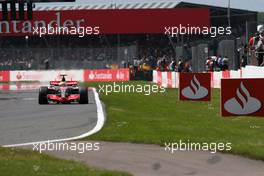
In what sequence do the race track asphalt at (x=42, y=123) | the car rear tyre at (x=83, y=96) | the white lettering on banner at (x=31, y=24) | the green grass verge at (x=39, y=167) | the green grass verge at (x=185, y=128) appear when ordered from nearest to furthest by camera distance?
the green grass verge at (x=39, y=167) → the green grass verge at (x=185, y=128) → the race track asphalt at (x=42, y=123) → the car rear tyre at (x=83, y=96) → the white lettering on banner at (x=31, y=24)

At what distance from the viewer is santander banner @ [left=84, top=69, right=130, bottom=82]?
5659 cm

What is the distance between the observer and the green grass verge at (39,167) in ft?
29.9

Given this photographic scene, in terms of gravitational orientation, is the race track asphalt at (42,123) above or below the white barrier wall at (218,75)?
below

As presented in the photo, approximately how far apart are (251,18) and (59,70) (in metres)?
19.1

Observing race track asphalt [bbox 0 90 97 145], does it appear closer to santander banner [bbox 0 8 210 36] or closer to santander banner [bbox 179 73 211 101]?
santander banner [bbox 179 73 211 101]

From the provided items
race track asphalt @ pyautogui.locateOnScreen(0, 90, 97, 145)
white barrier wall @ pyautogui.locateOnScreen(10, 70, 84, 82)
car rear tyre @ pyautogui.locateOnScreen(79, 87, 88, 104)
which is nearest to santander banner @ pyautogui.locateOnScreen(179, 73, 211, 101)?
race track asphalt @ pyautogui.locateOnScreen(0, 90, 97, 145)

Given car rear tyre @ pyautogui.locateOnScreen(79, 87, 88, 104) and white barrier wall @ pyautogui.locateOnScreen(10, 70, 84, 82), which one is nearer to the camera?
car rear tyre @ pyautogui.locateOnScreen(79, 87, 88, 104)

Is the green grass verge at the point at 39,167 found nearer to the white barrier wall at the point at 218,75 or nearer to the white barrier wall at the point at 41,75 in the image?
the white barrier wall at the point at 218,75

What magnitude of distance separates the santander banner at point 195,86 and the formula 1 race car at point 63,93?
440 centimetres

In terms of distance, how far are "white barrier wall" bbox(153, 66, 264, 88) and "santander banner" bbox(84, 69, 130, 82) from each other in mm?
7246

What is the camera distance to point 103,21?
61.8 meters

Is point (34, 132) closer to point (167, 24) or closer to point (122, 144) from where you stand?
point (122, 144)

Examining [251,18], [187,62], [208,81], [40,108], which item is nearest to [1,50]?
[187,62]

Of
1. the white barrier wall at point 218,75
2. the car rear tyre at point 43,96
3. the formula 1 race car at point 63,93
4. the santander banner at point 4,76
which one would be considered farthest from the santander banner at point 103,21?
the car rear tyre at point 43,96
